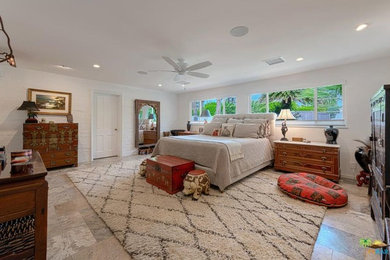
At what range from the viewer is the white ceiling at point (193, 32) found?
1.80 metres

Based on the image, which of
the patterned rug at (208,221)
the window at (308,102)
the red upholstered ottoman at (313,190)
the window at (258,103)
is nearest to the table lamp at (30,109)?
the patterned rug at (208,221)

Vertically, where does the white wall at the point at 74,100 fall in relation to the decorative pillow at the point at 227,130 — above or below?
above

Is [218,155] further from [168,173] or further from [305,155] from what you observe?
[305,155]

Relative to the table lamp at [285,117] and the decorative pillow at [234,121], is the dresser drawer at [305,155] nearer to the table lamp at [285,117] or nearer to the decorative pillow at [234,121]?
the table lamp at [285,117]

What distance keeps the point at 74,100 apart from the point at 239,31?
4.62 m

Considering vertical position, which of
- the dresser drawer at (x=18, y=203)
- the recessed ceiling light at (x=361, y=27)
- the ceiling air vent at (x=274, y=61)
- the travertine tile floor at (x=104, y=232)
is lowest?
the travertine tile floor at (x=104, y=232)

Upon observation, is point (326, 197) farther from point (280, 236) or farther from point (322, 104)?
point (322, 104)

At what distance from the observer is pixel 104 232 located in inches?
69.3

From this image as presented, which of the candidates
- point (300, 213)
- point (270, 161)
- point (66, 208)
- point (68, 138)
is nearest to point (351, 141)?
point (270, 161)

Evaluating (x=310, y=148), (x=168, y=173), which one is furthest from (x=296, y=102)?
(x=168, y=173)

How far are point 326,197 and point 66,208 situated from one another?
3541mm

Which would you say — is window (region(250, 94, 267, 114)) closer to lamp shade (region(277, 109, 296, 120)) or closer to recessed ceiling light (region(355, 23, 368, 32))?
lamp shade (region(277, 109, 296, 120))

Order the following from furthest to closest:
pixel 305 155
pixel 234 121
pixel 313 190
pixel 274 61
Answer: pixel 234 121, pixel 305 155, pixel 274 61, pixel 313 190

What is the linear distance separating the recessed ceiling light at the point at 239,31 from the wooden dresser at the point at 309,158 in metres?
2.56
